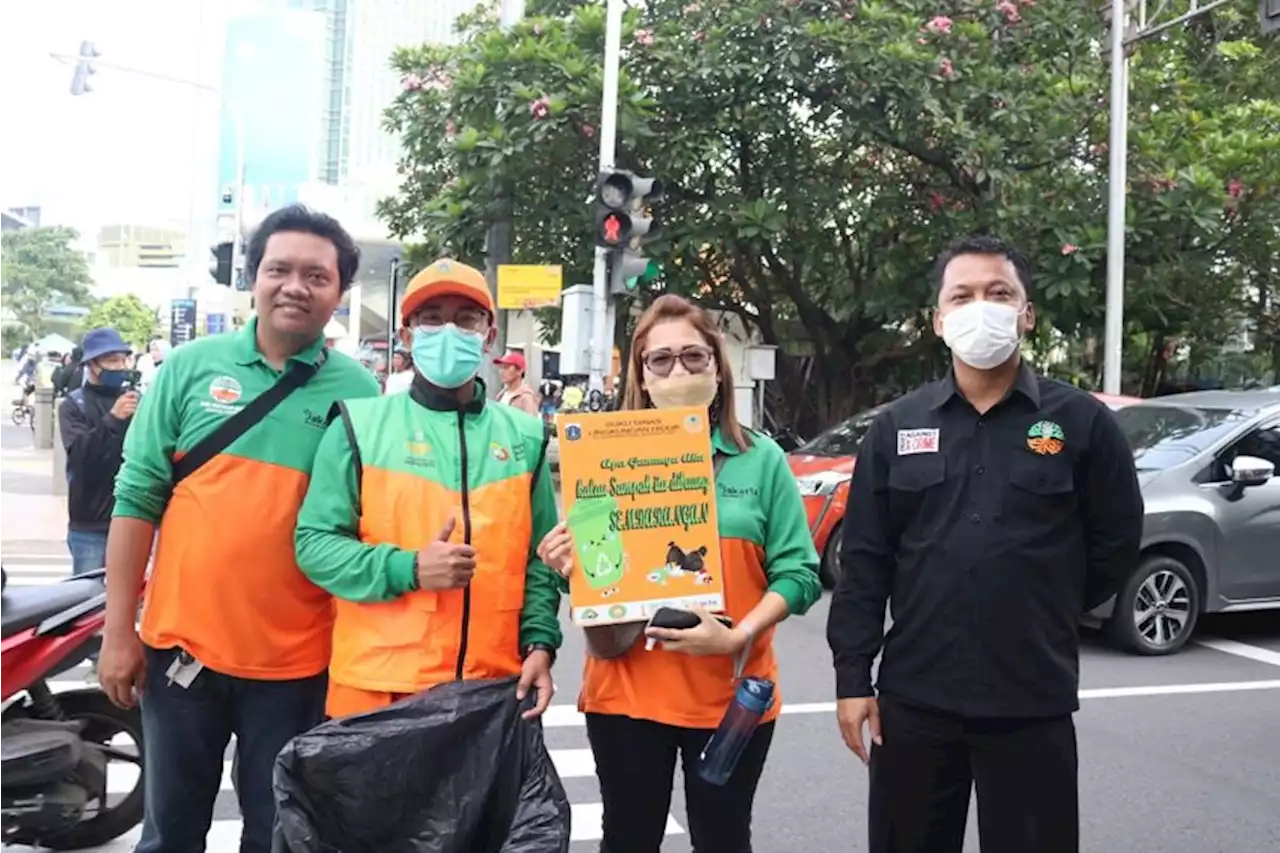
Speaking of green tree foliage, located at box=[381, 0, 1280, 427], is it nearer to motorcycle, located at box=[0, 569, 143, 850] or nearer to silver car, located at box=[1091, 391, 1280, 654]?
silver car, located at box=[1091, 391, 1280, 654]

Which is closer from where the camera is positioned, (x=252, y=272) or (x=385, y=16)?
(x=252, y=272)

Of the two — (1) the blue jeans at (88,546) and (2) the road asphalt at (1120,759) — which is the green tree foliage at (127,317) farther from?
(2) the road asphalt at (1120,759)

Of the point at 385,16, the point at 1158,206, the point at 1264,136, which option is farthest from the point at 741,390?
the point at 385,16

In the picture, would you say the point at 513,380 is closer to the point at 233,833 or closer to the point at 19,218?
the point at 233,833

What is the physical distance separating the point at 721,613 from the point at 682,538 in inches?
7.7

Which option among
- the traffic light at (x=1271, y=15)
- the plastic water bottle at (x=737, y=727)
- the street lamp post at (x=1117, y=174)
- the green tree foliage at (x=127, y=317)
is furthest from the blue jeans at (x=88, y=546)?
the green tree foliage at (x=127, y=317)

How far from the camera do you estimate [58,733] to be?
12.8 feet

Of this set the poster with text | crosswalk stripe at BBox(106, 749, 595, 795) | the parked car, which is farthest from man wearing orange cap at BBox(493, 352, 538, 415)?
the poster with text

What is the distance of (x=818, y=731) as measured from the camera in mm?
5949

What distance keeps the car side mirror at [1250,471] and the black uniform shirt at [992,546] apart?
5552mm

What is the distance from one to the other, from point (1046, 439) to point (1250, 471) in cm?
580

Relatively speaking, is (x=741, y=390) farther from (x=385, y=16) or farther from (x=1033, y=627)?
(x=385, y=16)

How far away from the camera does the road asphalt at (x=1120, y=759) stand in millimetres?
4668

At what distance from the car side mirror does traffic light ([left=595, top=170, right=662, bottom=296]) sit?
5453 millimetres
